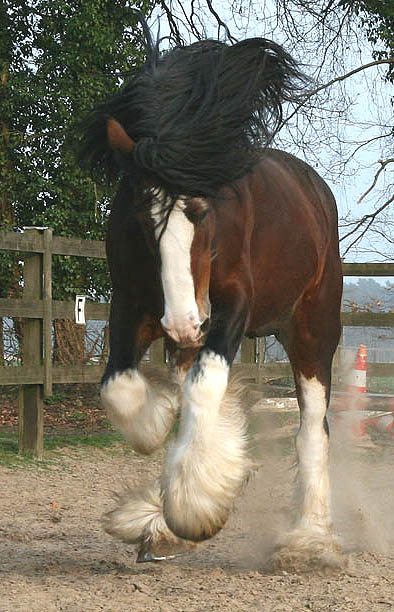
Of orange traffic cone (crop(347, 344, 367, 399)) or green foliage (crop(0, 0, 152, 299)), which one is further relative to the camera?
Result: green foliage (crop(0, 0, 152, 299))

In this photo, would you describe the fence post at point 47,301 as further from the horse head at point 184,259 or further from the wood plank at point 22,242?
the horse head at point 184,259

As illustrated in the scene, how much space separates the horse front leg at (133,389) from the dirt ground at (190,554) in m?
0.60

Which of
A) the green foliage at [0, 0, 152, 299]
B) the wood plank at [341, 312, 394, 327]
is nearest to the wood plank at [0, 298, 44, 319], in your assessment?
the wood plank at [341, 312, 394, 327]

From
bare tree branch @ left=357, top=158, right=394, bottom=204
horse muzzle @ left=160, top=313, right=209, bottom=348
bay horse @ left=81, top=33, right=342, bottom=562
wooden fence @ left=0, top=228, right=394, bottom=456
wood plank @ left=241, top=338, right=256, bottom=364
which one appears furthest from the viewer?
bare tree branch @ left=357, top=158, right=394, bottom=204

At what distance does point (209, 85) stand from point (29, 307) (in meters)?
3.77

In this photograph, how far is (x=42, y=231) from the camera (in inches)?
294

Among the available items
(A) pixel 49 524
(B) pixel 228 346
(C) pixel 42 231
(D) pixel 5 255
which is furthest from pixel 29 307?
(D) pixel 5 255

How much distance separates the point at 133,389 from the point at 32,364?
3.83 metres

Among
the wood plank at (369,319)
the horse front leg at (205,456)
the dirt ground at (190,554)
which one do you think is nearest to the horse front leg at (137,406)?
the dirt ground at (190,554)

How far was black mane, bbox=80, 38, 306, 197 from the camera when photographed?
11.6 feet

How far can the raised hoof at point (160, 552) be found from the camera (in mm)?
3900

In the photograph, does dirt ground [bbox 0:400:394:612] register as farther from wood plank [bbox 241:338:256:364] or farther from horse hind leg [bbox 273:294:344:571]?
wood plank [bbox 241:338:256:364]

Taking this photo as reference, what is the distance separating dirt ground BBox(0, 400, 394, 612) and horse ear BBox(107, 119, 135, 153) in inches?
67.4

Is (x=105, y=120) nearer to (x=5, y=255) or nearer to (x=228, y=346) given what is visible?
(x=228, y=346)
